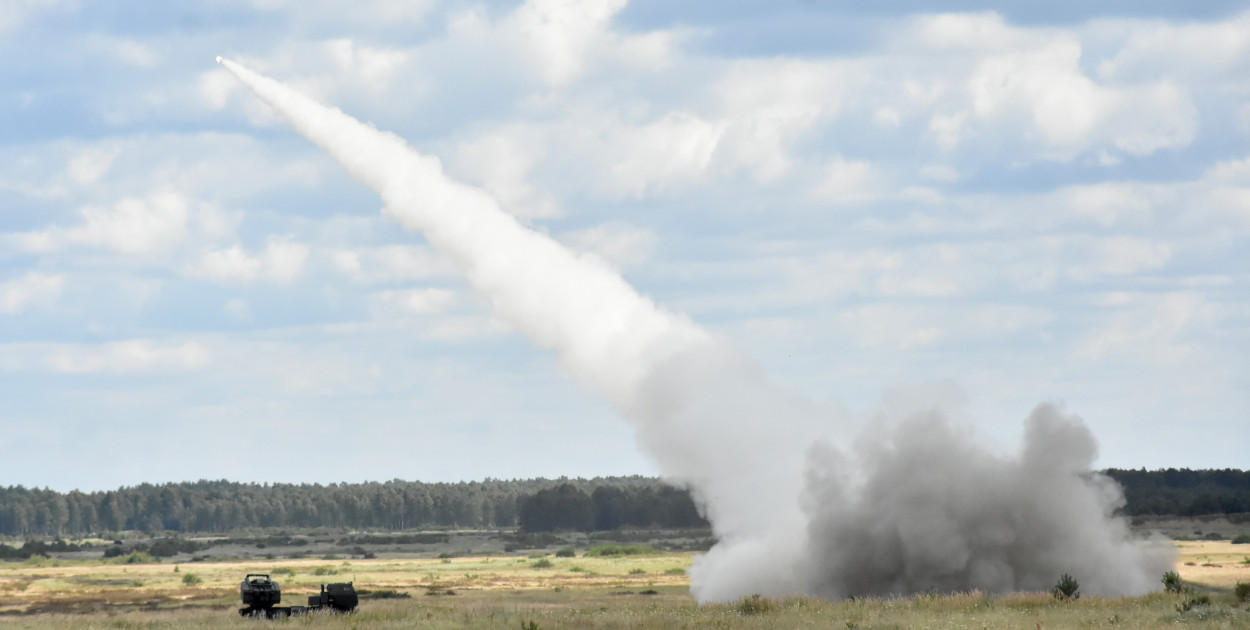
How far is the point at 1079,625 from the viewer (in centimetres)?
3750

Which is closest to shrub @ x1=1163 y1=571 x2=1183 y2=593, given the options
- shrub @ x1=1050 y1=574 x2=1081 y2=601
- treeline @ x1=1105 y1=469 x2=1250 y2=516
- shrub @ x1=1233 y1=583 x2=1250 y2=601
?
shrub @ x1=1233 y1=583 x2=1250 y2=601

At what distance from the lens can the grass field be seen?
40.8 m

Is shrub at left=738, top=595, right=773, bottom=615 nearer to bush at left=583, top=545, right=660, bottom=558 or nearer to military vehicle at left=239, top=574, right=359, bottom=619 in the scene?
military vehicle at left=239, top=574, right=359, bottom=619

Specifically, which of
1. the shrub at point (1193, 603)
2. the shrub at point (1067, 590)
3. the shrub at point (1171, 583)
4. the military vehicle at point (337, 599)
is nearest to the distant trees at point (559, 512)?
the military vehicle at point (337, 599)

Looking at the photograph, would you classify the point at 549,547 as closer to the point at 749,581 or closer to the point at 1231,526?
the point at 1231,526

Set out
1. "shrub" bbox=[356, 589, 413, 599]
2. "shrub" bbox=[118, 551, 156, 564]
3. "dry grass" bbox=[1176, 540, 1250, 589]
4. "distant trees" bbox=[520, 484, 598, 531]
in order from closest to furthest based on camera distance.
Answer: "dry grass" bbox=[1176, 540, 1250, 589], "shrub" bbox=[356, 589, 413, 599], "shrub" bbox=[118, 551, 156, 564], "distant trees" bbox=[520, 484, 598, 531]

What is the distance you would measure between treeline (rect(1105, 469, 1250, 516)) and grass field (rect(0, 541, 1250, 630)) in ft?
95.0

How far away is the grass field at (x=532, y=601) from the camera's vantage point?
1607 inches

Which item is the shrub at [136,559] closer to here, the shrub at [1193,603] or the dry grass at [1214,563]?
the dry grass at [1214,563]

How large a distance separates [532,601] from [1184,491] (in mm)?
101043

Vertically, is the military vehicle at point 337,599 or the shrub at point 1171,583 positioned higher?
the military vehicle at point 337,599

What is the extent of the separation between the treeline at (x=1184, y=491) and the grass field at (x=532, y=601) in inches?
1140

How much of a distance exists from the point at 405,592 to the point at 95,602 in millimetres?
13459

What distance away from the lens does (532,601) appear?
2350 inches
